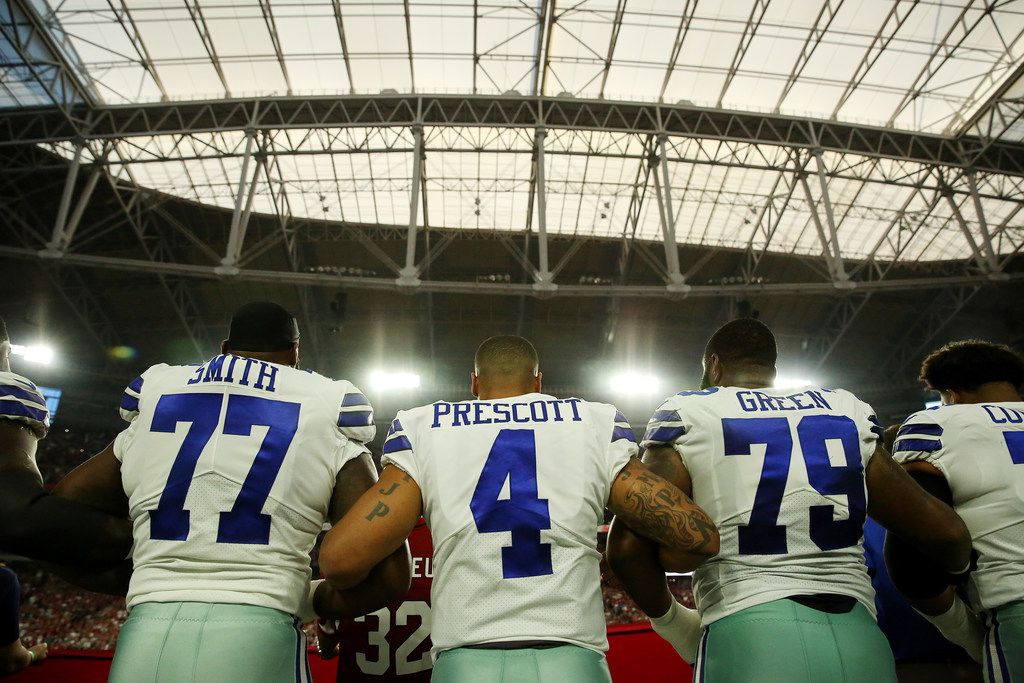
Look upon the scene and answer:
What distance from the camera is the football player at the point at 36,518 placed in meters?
2.03

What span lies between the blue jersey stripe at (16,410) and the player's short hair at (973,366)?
416cm

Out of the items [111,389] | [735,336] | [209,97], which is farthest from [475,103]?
[111,389]

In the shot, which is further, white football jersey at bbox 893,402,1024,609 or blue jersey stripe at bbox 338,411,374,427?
white football jersey at bbox 893,402,1024,609

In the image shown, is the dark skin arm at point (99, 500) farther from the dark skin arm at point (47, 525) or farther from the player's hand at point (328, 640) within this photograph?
the player's hand at point (328, 640)

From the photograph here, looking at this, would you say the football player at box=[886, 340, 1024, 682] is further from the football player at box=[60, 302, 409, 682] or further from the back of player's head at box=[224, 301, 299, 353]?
the back of player's head at box=[224, 301, 299, 353]

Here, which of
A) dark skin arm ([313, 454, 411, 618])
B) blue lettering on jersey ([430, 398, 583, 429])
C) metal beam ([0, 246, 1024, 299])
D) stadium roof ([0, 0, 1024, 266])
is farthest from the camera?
stadium roof ([0, 0, 1024, 266])

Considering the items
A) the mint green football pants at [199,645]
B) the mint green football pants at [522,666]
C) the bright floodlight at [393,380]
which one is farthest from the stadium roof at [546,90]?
the mint green football pants at [522,666]

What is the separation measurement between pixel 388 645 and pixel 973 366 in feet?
10.7

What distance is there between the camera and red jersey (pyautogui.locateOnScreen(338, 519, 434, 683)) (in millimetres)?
2713

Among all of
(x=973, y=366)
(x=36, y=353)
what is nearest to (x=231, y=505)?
(x=973, y=366)

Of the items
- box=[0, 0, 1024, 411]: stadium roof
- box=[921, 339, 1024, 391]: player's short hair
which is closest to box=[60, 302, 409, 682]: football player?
box=[921, 339, 1024, 391]: player's short hair

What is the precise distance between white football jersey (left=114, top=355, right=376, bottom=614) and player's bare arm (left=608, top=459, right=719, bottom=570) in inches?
41.0

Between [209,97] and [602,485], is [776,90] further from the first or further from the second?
[602,485]

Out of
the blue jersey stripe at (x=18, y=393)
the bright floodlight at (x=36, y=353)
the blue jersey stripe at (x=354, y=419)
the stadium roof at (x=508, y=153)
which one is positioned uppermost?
the stadium roof at (x=508, y=153)
